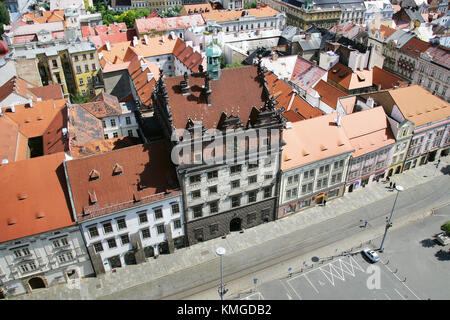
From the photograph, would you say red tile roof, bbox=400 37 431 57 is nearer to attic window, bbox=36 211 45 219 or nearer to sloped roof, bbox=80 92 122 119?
sloped roof, bbox=80 92 122 119

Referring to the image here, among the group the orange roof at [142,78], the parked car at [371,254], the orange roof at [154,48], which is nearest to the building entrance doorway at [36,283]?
the orange roof at [142,78]

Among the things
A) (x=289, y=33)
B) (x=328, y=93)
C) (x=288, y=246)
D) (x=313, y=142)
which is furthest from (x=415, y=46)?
(x=288, y=246)

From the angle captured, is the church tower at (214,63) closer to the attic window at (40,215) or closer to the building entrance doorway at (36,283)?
the attic window at (40,215)

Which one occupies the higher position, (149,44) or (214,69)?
(214,69)

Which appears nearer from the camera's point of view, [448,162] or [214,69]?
[214,69]

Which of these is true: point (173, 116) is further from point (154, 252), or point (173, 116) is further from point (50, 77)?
point (50, 77)
